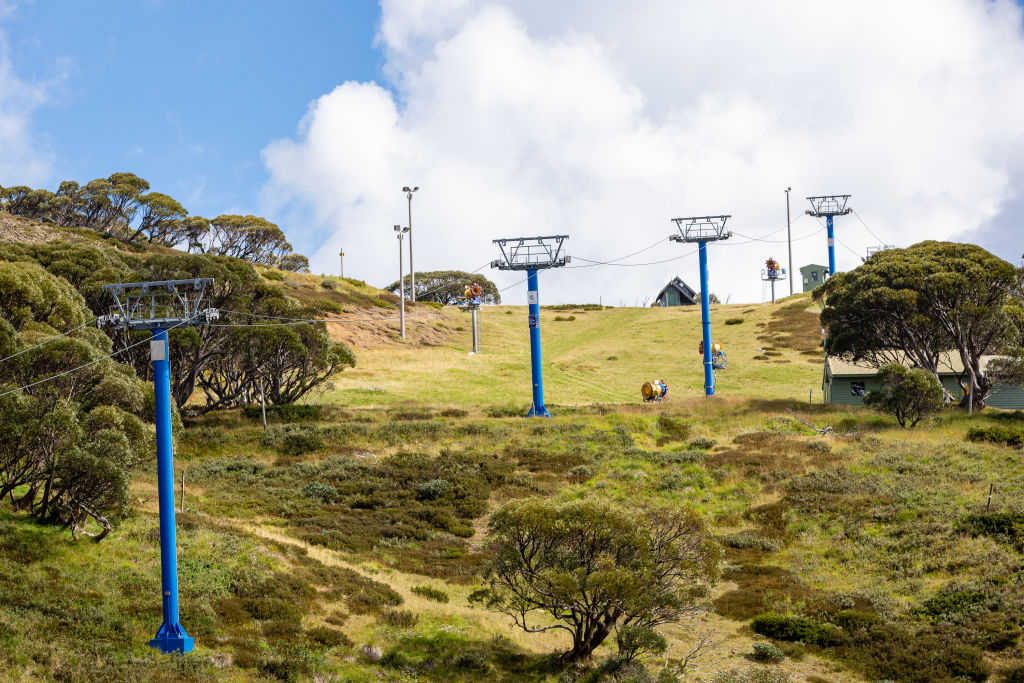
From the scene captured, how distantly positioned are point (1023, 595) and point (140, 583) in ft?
82.8

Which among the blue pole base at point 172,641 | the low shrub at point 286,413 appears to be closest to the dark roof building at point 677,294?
the low shrub at point 286,413

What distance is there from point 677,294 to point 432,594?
4100 inches

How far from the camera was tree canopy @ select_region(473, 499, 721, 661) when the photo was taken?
72.6 ft

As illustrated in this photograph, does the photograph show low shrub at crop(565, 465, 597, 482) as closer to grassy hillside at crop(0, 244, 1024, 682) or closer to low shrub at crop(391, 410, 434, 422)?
grassy hillside at crop(0, 244, 1024, 682)

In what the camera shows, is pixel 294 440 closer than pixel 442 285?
Yes

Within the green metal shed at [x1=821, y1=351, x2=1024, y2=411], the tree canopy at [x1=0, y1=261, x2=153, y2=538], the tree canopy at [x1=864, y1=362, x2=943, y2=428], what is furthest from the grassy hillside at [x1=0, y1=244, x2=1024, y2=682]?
the green metal shed at [x1=821, y1=351, x2=1024, y2=411]

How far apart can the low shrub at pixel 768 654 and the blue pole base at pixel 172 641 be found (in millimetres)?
15413

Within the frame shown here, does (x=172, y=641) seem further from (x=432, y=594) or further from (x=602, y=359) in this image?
(x=602, y=359)

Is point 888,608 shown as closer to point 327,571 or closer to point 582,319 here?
point 327,571

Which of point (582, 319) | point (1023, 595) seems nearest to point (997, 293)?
point (1023, 595)

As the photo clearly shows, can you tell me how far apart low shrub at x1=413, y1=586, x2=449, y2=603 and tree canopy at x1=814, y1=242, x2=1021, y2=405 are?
118ft

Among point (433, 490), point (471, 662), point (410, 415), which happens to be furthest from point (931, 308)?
point (471, 662)

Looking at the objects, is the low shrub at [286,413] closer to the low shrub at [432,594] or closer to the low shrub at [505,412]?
the low shrub at [505,412]

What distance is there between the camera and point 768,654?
24.3 metres
